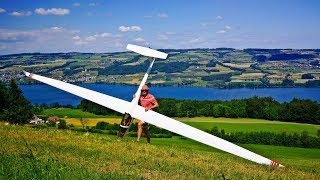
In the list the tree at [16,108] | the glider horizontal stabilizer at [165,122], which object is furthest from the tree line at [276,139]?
the glider horizontal stabilizer at [165,122]

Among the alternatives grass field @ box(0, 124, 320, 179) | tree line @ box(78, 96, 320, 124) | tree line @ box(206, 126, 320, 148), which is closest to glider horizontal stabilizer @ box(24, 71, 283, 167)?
grass field @ box(0, 124, 320, 179)

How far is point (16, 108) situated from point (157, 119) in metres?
46.7

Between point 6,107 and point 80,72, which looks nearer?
point 6,107

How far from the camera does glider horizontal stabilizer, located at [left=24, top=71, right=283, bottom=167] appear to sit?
36.9 ft

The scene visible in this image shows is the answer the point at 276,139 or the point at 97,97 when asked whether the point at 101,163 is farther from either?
the point at 276,139

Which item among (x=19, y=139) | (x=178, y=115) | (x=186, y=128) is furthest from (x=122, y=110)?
(x=178, y=115)

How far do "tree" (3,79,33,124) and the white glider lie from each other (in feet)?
134

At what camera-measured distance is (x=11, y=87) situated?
57531 mm

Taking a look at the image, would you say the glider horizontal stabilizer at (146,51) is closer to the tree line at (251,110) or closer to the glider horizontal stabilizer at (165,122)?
the glider horizontal stabilizer at (165,122)

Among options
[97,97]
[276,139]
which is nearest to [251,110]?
[276,139]

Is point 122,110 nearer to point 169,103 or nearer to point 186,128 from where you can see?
point 186,128

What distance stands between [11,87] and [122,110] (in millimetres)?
49117

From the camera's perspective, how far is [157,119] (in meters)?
12.6

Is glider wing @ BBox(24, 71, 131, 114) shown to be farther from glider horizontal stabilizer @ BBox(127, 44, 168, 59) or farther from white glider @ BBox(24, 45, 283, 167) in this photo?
glider horizontal stabilizer @ BBox(127, 44, 168, 59)
